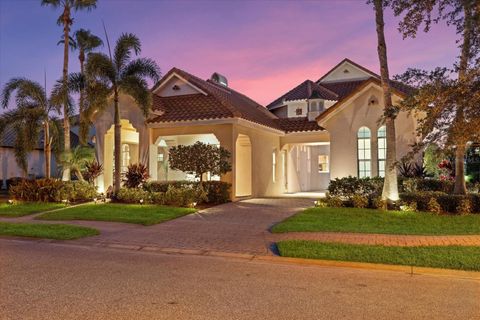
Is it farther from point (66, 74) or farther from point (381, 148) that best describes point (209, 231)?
point (66, 74)

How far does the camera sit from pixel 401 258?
796 cm

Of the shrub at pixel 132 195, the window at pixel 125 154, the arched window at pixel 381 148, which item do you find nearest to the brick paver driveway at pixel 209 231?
the shrub at pixel 132 195

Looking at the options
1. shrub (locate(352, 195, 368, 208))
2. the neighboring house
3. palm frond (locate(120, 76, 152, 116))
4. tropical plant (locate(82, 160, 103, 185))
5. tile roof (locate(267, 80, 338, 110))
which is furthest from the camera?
the neighboring house

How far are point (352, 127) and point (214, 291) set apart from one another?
14.4 meters

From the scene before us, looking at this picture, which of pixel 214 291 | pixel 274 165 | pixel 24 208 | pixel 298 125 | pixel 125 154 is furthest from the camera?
pixel 298 125

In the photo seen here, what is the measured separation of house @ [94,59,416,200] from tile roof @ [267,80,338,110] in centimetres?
12

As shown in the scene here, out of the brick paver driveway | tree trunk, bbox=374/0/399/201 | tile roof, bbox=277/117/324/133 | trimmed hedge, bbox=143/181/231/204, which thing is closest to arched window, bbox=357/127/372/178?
tree trunk, bbox=374/0/399/201

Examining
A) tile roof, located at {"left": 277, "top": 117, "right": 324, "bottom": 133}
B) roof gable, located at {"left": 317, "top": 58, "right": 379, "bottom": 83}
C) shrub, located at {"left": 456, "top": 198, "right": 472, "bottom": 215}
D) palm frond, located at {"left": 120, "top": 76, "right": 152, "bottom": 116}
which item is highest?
roof gable, located at {"left": 317, "top": 58, "right": 379, "bottom": 83}

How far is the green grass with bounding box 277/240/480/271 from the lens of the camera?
7.60 meters

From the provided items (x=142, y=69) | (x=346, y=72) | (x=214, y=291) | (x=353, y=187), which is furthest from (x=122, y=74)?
(x=346, y=72)

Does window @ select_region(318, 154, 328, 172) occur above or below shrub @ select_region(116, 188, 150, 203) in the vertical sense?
above

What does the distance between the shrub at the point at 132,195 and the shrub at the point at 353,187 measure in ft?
24.3

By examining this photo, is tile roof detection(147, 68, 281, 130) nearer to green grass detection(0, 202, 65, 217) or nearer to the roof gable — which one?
green grass detection(0, 202, 65, 217)

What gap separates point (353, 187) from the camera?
54.1 feet
